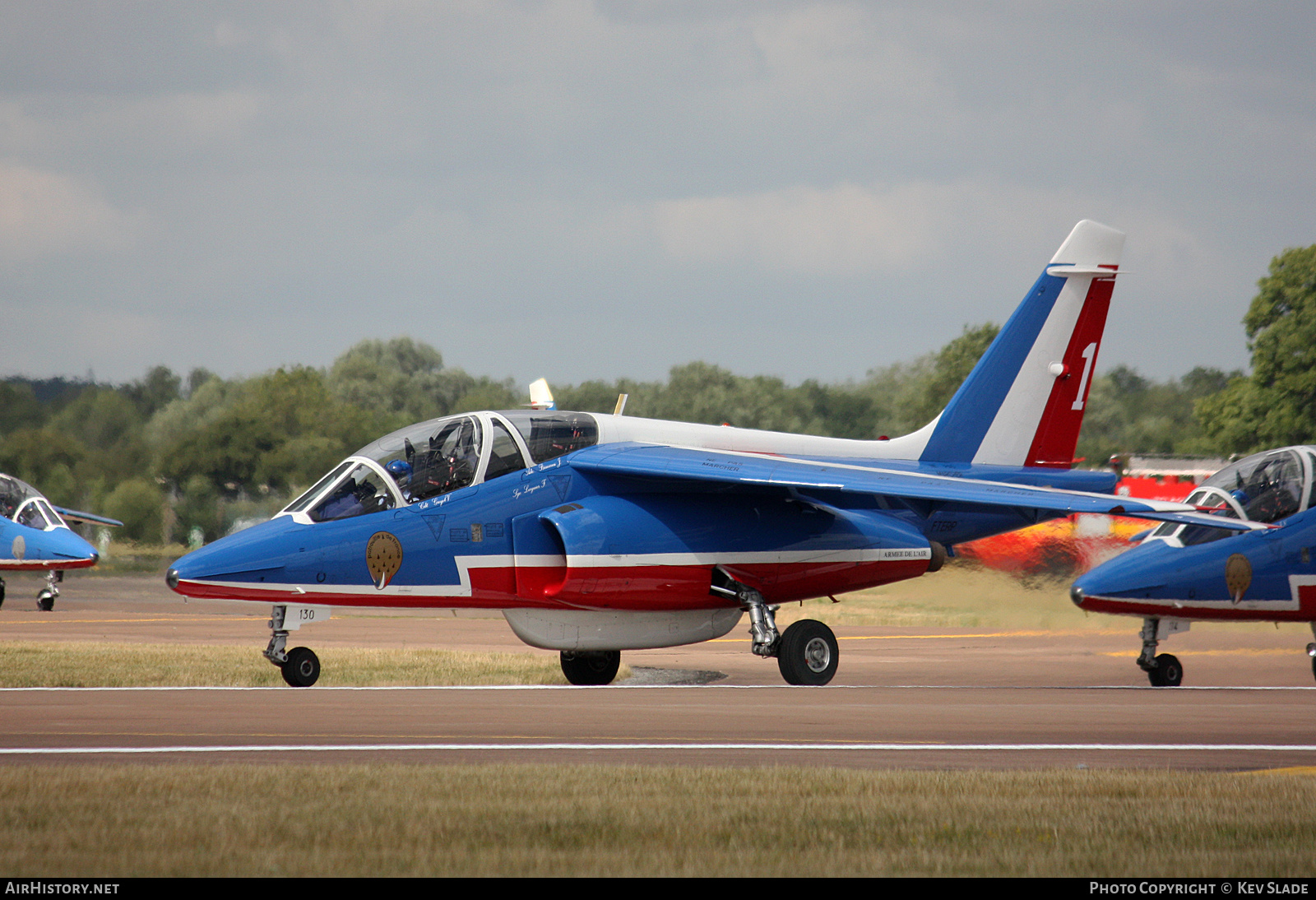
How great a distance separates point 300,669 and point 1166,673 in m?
9.91

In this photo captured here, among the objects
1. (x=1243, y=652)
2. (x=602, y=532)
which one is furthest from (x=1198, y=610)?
(x=602, y=532)

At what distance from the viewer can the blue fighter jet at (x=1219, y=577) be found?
51.2 ft

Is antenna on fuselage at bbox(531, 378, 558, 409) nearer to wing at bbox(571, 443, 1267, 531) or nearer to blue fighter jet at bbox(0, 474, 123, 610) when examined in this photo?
wing at bbox(571, 443, 1267, 531)

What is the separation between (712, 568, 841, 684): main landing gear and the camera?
567 inches

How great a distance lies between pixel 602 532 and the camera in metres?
13.9

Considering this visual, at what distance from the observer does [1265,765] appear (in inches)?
354

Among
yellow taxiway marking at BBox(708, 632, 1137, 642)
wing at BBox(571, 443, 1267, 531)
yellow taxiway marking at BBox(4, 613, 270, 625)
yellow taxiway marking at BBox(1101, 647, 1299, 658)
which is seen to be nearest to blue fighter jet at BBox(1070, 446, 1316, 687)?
wing at BBox(571, 443, 1267, 531)

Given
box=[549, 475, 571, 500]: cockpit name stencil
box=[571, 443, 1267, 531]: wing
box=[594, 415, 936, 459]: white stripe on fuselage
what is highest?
box=[594, 415, 936, 459]: white stripe on fuselage

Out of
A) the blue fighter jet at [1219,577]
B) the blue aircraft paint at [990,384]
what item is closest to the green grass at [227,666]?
the blue aircraft paint at [990,384]

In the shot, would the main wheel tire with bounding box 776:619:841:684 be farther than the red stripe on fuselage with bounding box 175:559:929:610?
Yes

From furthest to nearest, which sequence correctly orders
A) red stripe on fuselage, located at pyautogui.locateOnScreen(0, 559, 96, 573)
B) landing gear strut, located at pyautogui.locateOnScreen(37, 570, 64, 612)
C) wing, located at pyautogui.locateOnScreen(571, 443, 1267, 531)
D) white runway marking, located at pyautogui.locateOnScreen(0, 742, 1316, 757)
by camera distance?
landing gear strut, located at pyautogui.locateOnScreen(37, 570, 64, 612), red stripe on fuselage, located at pyautogui.locateOnScreen(0, 559, 96, 573), wing, located at pyautogui.locateOnScreen(571, 443, 1267, 531), white runway marking, located at pyautogui.locateOnScreen(0, 742, 1316, 757)

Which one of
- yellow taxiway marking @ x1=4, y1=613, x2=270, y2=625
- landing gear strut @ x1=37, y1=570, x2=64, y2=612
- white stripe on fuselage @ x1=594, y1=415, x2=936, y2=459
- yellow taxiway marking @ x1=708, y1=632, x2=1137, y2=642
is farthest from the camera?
landing gear strut @ x1=37, y1=570, x2=64, y2=612

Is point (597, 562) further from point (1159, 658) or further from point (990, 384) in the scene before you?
point (1159, 658)

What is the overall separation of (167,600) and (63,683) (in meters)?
21.7
